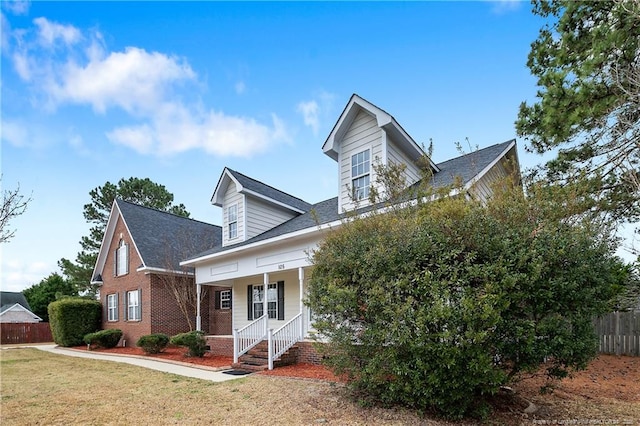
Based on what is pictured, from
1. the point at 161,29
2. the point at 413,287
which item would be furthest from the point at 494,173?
the point at 161,29

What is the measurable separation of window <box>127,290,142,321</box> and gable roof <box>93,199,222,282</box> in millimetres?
2016

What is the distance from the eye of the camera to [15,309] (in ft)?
131

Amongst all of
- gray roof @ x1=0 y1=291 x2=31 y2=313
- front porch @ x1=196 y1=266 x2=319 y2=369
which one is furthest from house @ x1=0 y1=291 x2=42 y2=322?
front porch @ x1=196 y1=266 x2=319 y2=369

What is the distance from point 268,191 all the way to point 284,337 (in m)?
6.88

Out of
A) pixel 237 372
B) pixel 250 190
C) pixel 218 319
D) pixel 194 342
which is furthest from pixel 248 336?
pixel 218 319

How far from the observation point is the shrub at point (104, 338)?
19266 mm

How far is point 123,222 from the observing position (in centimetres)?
2156

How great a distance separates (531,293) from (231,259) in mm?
11925

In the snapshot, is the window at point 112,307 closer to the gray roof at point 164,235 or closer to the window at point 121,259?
the window at point 121,259

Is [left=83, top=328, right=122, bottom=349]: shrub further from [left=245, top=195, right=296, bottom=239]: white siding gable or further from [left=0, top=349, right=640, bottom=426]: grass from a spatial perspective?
Answer: [left=245, top=195, right=296, bottom=239]: white siding gable

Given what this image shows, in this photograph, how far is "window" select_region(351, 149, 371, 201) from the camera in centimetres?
1211

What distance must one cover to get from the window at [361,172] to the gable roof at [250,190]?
4.59 metres

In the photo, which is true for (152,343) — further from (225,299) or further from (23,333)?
(23,333)

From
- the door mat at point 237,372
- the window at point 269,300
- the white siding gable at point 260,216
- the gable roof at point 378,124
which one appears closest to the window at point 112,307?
the window at point 269,300
